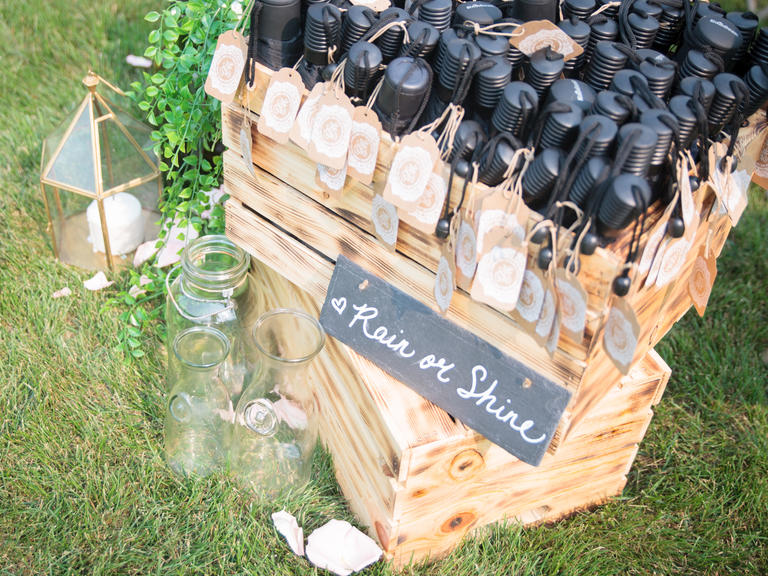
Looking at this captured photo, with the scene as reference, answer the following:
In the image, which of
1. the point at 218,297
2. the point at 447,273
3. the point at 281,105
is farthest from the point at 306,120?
the point at 218,297

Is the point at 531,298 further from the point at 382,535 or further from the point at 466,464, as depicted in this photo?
the point at 382,535

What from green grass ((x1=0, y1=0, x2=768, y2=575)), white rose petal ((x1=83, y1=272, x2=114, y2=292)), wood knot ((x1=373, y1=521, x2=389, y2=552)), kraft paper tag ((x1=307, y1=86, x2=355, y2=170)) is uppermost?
kraft paper tag ((x1=307, y1=86, x2=355, y2=170))

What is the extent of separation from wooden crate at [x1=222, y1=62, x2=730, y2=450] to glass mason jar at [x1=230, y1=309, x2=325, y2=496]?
0.15 meters

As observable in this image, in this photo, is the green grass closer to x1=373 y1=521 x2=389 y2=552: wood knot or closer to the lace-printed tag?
x1=373 y1=521 x2=389 y2=552: wood knot

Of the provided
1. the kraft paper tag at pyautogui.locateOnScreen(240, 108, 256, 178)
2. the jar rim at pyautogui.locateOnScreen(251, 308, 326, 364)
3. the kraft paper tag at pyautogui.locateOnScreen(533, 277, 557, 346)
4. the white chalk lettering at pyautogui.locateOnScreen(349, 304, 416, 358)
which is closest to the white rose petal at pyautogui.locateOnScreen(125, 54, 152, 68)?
the kraft paper tag at pyautogui.locateOnScreen(240, 108, 256, 178)

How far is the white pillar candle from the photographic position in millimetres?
2268

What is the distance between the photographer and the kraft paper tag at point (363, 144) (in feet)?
4.58

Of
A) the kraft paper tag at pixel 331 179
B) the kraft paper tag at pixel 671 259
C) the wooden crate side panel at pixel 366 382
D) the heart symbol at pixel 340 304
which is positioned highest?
the kraft paper tag at pixel 671 259

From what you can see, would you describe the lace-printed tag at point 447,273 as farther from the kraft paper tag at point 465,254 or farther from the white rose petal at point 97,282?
the white rose petal at point 97,282

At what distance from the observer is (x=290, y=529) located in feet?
5.58

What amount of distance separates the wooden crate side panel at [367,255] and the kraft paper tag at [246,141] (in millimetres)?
41

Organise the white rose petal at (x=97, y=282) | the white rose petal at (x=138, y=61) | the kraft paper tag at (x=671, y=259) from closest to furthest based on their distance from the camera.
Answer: the kraft paper tag at (x=671, y=259) → the white rose petal at (x=97, y=282) → the white rose petal at (x=138, y=61)

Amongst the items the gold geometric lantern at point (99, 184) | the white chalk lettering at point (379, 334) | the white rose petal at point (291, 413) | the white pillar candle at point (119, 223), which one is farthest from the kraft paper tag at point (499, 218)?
the white pillar candle at point (119, 223)

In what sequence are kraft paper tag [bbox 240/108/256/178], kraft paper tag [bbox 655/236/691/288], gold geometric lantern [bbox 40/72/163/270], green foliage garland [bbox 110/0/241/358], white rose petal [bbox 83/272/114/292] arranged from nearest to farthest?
kraft paper tag [bbox 655/236/691/288] → kraft paper tag [bbox 240/108/256/178] → green foliage garland [bbox 110/0/241/358] → gold geometric lantern [bbox 40/72/163/270] → white rose petal [bbox 83/272/114/292]
